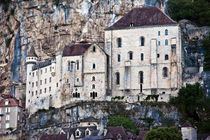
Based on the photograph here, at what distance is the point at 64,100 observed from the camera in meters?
109

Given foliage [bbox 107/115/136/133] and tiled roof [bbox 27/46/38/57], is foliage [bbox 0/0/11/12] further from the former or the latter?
foliage [bbox 107/115/136/133]

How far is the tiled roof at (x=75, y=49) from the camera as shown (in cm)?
11138

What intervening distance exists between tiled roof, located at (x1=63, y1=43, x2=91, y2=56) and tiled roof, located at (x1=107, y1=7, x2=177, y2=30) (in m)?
5.07

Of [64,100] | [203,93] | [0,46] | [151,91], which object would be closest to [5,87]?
[0,46]

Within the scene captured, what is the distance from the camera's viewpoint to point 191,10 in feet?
415

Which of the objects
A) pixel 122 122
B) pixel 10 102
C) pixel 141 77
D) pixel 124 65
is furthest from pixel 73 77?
pixel 10 102

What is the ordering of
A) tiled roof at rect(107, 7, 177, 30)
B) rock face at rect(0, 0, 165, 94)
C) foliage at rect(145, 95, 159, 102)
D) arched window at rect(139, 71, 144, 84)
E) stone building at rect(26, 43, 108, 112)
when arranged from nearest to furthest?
foliage at rect(145, 95, 159, 102)
arched window at rect(139, 71, 144, 84)
stone building at rect(26, 43, 108, 112)
tiled roof at rect(107, 7, 177, 30)
rock face at rect(0, 0, 165, 94)

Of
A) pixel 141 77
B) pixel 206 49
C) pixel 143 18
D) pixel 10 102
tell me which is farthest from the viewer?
pixel 10 102

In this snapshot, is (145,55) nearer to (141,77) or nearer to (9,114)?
(141,77)

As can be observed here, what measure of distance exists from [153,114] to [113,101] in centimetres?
678

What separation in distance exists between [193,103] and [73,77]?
1992 centimetres

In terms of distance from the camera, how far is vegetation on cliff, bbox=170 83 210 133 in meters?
102

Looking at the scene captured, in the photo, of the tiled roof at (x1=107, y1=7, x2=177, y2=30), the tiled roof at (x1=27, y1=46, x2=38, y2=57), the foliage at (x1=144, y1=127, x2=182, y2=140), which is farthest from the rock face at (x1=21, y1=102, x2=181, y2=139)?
the tiled roof at (x1=107, y1=7, x2=177, y2=30)

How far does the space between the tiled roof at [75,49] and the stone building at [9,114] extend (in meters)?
13.2
